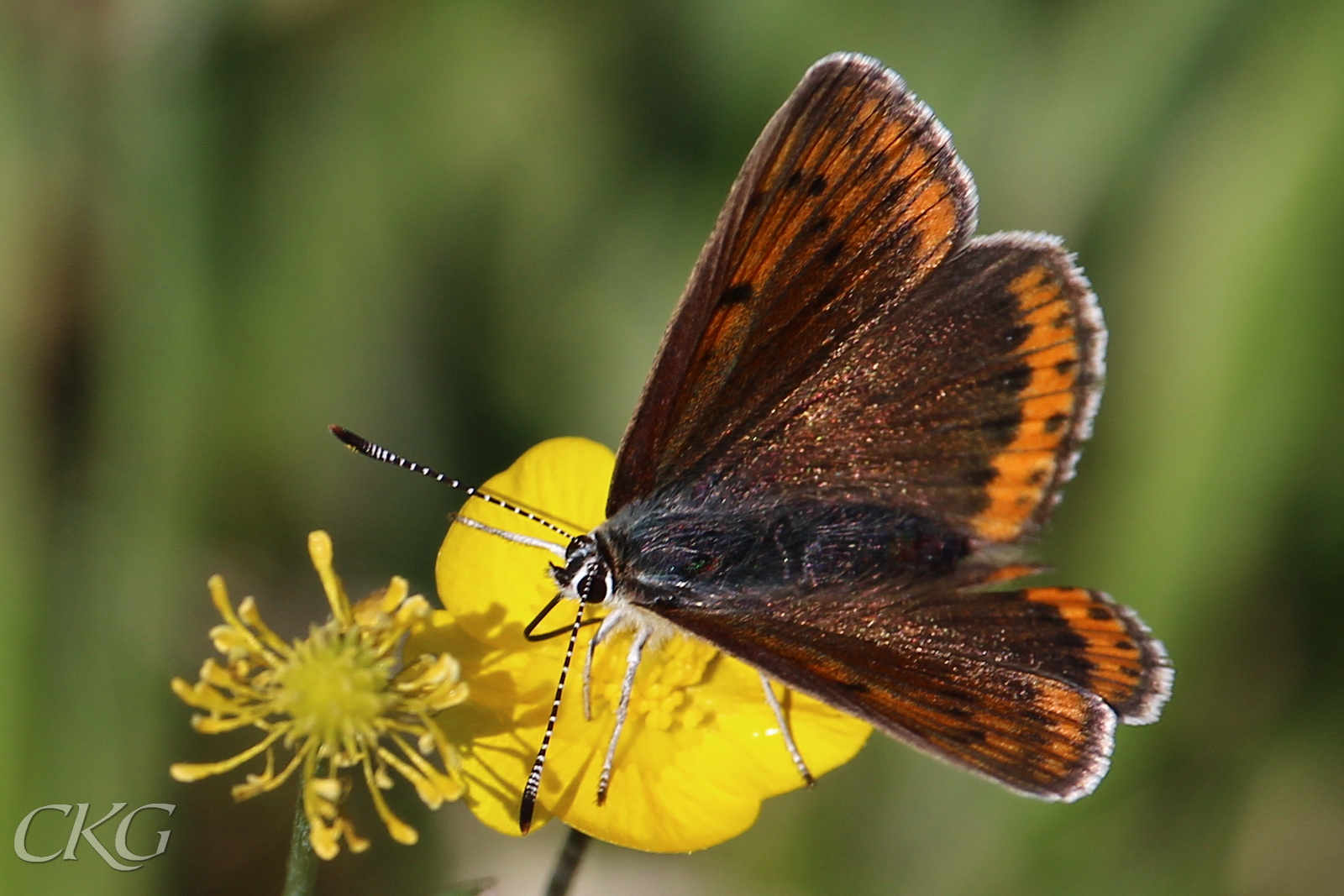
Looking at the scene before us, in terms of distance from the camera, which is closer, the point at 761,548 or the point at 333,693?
the point at 333,693

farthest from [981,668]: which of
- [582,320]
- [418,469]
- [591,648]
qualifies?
[582,320]

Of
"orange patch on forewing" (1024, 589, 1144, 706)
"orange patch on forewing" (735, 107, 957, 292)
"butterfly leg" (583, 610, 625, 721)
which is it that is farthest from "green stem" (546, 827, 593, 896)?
"orange patch on forewing" (735, 107, 957, 292)

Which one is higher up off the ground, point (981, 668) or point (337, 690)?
point (337, 690)

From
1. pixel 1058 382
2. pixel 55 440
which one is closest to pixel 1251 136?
pixel 1058 382

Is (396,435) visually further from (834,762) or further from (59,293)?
(834,762)

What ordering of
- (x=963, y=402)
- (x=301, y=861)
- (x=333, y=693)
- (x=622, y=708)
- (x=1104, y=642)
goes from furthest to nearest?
(x=963, y=402), (x=622, y=708), (x=1104, y=642), (x=333, y=693), (x=301, y=861)

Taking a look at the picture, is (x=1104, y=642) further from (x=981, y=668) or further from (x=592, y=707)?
(x=592, y=707)

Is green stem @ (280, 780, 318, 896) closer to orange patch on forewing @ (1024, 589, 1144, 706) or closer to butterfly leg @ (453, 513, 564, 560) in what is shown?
butterfly leg @ (453, 513, 564, 560)
